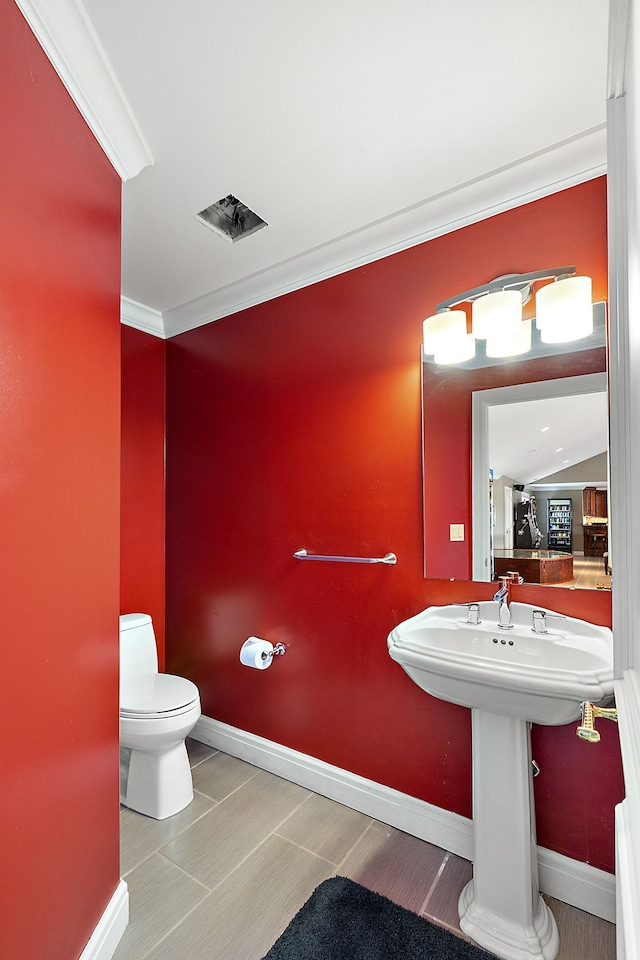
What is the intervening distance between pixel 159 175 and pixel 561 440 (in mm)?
1727

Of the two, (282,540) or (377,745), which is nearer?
(377,745)

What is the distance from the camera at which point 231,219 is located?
2.07 m

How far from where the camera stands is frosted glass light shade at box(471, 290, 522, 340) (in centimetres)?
167

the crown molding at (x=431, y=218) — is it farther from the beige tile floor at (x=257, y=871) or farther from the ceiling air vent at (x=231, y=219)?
the beige tile floor at (x=257, y=871)

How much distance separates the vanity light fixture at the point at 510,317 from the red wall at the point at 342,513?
0.14 m

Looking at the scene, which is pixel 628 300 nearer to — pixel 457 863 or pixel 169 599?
pixel 457 863

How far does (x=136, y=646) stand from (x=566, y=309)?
237 cm

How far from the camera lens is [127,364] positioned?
2723mm

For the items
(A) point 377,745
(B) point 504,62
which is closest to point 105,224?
(B) point 504,62

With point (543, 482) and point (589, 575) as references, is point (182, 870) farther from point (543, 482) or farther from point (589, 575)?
point (543, 482)

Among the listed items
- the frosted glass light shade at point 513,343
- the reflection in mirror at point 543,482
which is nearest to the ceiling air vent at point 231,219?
the frosted glass light shade at point 513,343

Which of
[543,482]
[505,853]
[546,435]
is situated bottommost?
[505,853]

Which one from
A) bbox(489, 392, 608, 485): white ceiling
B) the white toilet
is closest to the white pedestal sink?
bbox(489, 392, 608, 485): white ceiling

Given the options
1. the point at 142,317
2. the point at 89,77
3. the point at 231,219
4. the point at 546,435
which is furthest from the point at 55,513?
the point at 142,317
